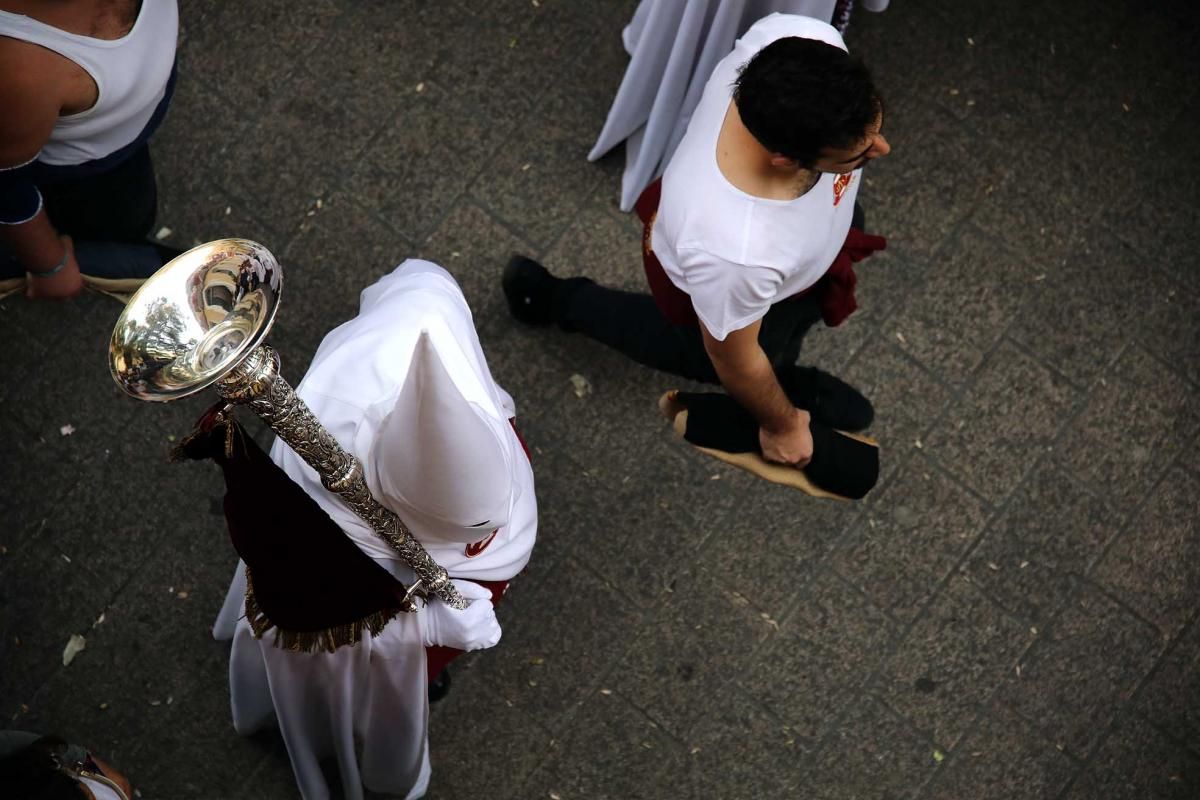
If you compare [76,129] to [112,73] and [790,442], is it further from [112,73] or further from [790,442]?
[790,442]

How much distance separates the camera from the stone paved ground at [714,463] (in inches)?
128

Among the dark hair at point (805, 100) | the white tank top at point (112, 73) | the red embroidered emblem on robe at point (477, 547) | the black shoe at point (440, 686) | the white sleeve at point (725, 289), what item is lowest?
the black shoe at point (440, 686)

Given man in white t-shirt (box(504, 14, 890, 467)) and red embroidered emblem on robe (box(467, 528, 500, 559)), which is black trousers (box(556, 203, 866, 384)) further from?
red embroidered emblem on robe (box(467, 528, 500, 559))

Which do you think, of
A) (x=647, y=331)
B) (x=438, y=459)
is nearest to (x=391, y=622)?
(x=438, y=459)

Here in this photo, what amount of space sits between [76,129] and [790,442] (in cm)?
187

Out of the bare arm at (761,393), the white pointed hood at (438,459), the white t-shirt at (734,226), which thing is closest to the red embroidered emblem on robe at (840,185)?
the white t-shirt at (734,226)

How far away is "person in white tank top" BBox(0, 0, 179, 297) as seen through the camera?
2182mm

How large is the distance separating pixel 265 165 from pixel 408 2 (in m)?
0.73

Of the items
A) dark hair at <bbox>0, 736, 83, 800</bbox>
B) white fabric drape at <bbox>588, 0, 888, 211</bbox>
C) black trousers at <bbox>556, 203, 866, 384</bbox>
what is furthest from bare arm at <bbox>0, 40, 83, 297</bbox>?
white fabric drape at <bbox>588, 0, 888, 211</bbox>

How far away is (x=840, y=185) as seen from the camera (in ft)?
8.28

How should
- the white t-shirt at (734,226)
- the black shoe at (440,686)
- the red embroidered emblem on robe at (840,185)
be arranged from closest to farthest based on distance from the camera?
the white t-shirt at (734,226) < the red embroidered emblem on robe at (840,185) < the black shoe at (440,686)

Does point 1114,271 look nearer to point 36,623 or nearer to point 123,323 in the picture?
point 123,323

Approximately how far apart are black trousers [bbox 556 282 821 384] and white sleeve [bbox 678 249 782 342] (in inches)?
18.3

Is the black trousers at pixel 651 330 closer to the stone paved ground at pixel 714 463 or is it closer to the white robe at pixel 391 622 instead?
the stone paved ground at pixel 714 463
